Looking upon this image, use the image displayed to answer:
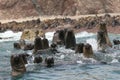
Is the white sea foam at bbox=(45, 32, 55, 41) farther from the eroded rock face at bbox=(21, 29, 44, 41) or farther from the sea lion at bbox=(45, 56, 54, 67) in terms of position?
the sea lion at bbox=(45, 56, 54, 67)

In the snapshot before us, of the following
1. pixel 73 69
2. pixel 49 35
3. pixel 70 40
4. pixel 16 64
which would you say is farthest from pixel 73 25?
pixel 16 64

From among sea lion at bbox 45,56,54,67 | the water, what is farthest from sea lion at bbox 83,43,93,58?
Result: sea lion at bbox 45,56,54,67

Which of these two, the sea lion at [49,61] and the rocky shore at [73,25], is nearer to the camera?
the sea lion at [49,61]

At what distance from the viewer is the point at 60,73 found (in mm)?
22266

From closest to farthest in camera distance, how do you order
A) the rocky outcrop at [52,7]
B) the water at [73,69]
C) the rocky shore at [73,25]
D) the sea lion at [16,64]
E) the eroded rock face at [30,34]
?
the water at [73,69]
the sea lion at [16,64]
the eroded rock face at [30,34]
the rocky shore at [73,25]
the rocky outcrop at [52,7]

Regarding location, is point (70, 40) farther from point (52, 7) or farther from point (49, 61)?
point (52, 7)

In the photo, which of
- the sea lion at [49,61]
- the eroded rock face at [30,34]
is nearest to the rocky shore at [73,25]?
the eroded rock face at [30,34]

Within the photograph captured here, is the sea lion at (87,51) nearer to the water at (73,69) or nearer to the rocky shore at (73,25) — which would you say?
the water at (73,69)

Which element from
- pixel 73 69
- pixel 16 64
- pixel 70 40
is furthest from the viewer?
pixel 70 40

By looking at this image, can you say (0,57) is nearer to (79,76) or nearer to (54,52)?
(54,52)

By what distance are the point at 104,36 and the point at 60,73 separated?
880cm

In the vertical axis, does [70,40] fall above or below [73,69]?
above

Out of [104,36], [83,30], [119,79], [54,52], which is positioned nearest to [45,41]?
[54,52]

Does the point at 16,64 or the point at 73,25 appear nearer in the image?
the point at 16,64
